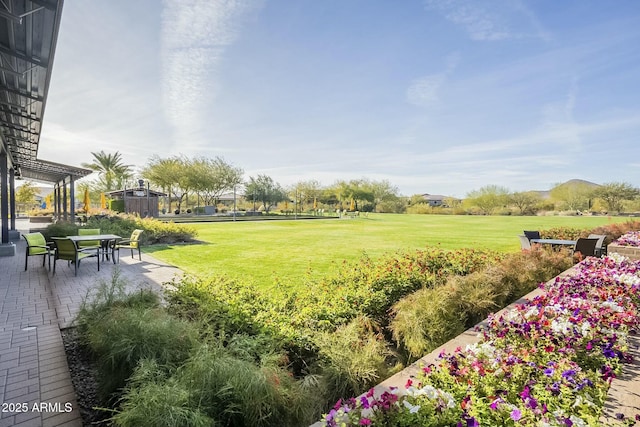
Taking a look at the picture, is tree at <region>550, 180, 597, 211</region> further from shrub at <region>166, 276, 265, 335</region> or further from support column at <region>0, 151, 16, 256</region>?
support column at <region>0, 151, 16, 256</region>

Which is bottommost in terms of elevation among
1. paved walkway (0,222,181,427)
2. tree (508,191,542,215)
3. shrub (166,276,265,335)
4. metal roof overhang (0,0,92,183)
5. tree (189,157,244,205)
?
paved walkway (0,222,181,427)

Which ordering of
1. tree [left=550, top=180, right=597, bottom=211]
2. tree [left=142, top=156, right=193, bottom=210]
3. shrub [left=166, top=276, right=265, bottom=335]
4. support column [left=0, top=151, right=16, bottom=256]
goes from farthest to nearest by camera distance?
tree [left=550, top=180, right=597, bottom=211] → tree [left=142, top=156, right=193, bottom=210] → support column [left=0, top=151, right=16, bottom=256] → shrub [left=166, top=276, right=265, bottom=335]

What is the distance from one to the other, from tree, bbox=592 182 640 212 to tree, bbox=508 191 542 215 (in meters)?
8.16

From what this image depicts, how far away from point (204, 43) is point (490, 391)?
11.9 metres

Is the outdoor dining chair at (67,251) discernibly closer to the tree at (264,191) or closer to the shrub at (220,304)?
the shrub at (220,304)

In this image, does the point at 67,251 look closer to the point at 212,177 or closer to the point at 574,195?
the point at 212,177

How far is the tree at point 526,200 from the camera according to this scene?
43.8 metres

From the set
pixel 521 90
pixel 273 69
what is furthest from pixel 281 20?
pixel 521 90

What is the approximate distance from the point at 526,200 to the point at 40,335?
174ft

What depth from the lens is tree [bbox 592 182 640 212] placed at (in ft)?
138

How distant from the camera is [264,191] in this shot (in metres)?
45.5

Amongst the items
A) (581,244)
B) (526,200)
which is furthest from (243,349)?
(526,200)

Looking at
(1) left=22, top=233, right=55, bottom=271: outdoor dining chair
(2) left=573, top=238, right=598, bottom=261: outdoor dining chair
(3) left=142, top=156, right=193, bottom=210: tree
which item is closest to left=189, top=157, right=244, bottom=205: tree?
(3) left=142, top=156, right=193, bottom=210: tree

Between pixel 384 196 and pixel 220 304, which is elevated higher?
pixel 384 196
